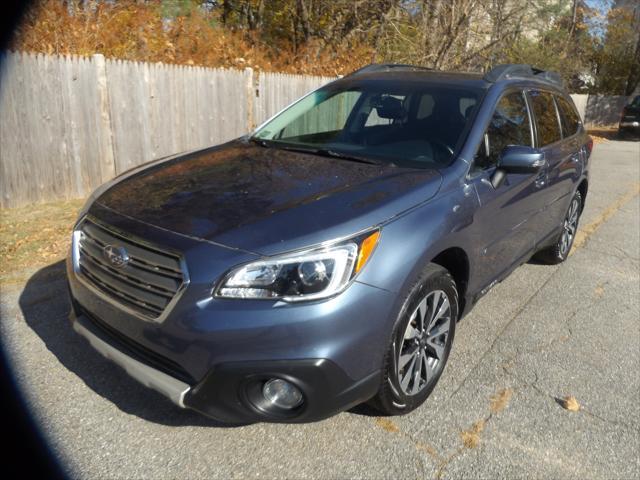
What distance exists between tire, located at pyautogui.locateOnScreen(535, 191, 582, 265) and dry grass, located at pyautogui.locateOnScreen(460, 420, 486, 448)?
2884mm

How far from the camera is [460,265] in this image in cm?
316

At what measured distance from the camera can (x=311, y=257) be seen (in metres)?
2.26

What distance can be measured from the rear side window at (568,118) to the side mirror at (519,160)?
181 centimetres

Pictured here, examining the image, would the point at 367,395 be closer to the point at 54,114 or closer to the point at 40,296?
the point at 40,296

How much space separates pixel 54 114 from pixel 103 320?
16.8ft

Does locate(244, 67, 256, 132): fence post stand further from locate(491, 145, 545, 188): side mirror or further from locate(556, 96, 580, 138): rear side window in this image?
locate(491, 145, 545, 188): side mirror

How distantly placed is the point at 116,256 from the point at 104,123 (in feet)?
18.1

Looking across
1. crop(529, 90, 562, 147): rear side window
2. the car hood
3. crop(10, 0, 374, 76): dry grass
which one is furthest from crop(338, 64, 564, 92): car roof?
crop(10, 0, 374, 76): dry grass

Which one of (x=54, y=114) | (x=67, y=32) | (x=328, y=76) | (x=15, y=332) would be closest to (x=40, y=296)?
(x=15, y=332)

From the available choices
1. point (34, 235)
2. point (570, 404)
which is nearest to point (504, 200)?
point (570, 404)

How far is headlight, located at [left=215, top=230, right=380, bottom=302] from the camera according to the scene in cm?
220

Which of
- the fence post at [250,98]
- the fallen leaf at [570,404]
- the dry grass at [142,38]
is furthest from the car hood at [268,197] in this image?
the fence post at [250,98]

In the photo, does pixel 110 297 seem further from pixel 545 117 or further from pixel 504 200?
pixel 545 117

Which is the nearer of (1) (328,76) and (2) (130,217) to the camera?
(2) (130,217)
